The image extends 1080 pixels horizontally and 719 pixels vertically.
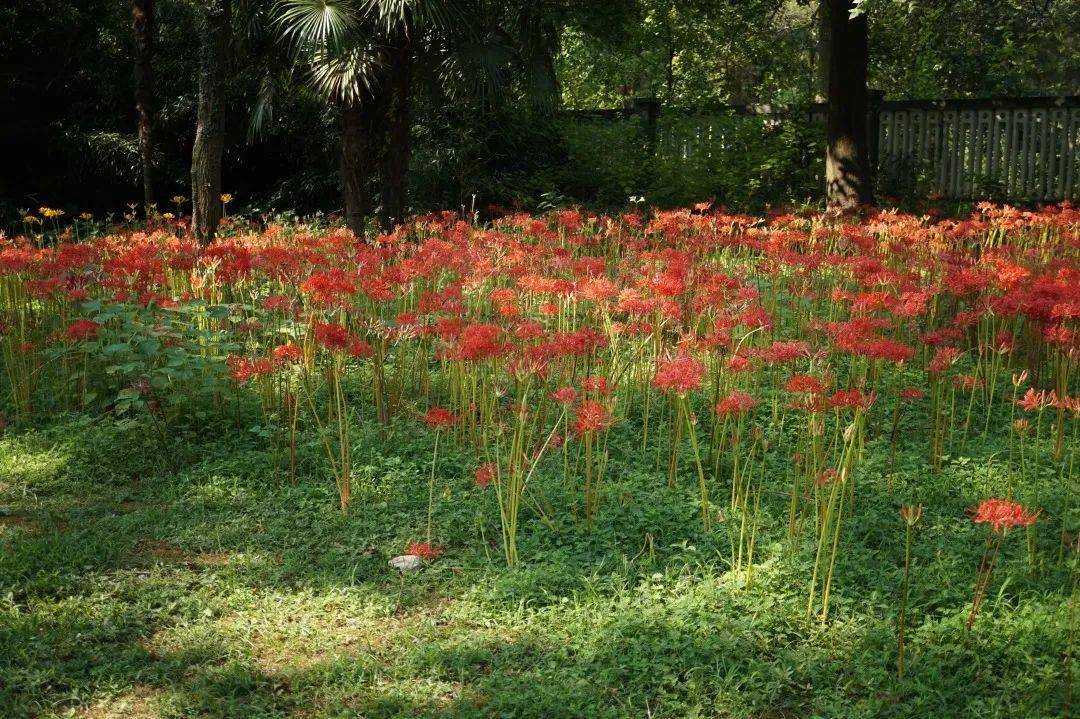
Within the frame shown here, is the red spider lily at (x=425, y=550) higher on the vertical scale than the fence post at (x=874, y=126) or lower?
lower

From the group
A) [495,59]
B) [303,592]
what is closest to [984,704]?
[303,592]

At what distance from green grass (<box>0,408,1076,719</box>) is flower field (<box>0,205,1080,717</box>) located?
0.07 feet

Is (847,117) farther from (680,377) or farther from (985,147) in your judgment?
(680,377)

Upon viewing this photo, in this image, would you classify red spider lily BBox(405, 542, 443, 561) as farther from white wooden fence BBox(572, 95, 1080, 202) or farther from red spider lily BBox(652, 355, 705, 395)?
white wooden fence BBox(572, 95, 1080, 202)

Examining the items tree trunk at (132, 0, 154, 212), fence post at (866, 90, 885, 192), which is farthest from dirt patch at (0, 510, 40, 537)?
fence post at (866, 90, 885, 192)

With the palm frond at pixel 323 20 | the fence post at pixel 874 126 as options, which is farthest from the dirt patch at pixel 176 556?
the fence post at pixel 874 126

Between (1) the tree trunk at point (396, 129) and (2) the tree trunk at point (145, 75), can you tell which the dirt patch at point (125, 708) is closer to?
(1) the tree trunk at point (396, 129)

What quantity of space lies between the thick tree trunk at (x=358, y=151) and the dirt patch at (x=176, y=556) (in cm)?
625

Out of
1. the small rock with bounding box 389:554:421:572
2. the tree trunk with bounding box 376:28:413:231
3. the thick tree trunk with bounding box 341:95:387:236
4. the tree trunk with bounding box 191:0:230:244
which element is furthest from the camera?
the tree trunk with bounding box 376:28:413:231

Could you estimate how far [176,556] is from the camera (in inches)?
159

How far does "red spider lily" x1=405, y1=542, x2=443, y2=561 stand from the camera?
3.87 m

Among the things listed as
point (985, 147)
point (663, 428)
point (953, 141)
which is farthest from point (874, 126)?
point (663, 428)

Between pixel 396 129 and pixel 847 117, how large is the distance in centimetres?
550

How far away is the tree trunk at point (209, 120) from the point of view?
8.49 metres
